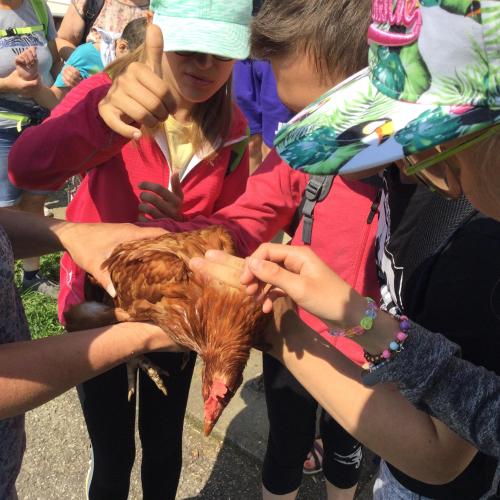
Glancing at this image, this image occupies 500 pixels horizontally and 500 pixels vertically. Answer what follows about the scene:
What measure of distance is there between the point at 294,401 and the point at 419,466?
0.99m

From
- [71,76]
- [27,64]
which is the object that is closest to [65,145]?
[27,64]

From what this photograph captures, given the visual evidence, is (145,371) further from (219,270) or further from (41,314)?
(41,314)

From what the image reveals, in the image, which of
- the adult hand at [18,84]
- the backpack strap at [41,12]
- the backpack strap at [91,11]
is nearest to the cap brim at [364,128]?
the adult hand at [18,84]

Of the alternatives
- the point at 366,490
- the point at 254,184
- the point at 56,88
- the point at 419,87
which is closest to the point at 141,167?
the point at 254,184

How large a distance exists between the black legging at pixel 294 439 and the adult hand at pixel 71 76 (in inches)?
108

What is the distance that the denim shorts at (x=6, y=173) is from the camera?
3.80m

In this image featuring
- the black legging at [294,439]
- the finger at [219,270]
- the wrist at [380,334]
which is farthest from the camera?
the black legging at [294,439]

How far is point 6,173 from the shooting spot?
3.88 meters

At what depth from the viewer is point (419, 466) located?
1.15 metres

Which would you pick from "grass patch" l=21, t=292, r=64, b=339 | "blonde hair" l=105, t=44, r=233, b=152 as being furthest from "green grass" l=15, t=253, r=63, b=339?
"blonde hair" l=105, t=44, r=233, b=152

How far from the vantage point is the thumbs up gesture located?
1546 millimetres

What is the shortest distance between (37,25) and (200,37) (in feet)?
8.90

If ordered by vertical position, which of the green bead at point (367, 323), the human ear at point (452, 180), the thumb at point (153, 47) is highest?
the human ear at point (452, 180)

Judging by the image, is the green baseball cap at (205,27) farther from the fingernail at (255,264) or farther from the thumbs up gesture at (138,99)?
the fingernail at (255,264)
